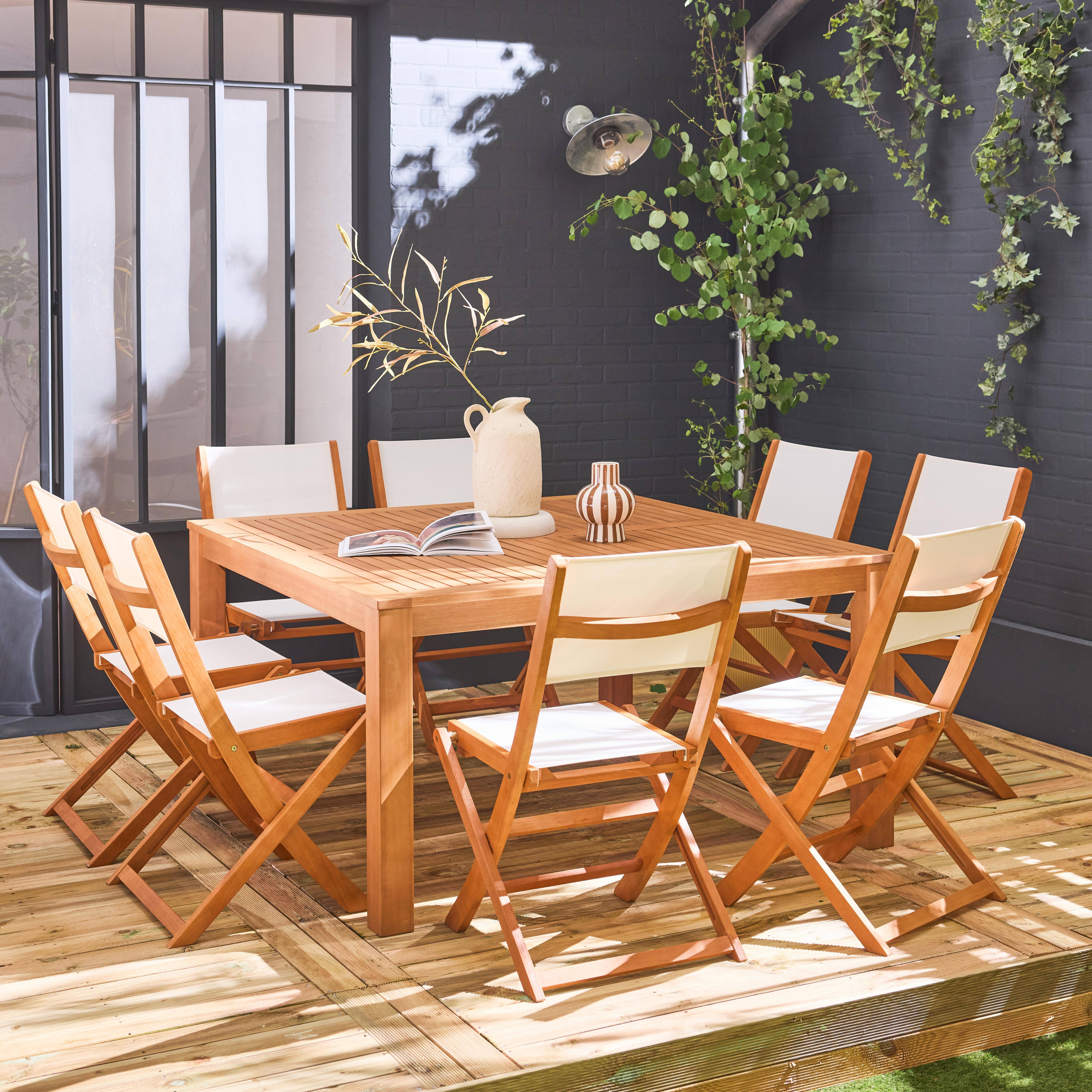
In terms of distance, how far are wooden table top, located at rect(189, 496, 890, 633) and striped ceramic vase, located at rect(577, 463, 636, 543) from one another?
0.05 metres

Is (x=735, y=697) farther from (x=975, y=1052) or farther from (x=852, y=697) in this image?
(x=975, y=1052)

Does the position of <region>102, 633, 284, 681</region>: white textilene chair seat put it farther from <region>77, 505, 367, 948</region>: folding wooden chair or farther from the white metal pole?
the white metal pole

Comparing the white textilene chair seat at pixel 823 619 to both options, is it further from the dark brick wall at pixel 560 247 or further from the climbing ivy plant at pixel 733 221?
the dark brick wall at pixel 560 247

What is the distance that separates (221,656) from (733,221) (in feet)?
10.1

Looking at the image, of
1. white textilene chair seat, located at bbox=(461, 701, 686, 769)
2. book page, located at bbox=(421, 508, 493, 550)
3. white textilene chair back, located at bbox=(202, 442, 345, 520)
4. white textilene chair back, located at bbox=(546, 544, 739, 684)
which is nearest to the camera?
white textilene chair back, located at bbox=(546, 544, 739, 684)

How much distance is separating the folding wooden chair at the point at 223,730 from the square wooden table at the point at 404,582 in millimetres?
131

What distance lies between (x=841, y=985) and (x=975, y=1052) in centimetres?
31

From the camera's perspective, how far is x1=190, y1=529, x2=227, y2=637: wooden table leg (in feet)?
14.3

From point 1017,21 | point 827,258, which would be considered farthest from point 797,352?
point 1017,21

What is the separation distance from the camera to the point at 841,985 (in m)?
3.08

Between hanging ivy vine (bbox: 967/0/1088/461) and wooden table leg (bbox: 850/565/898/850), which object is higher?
hanging ivy vine (bbox: 967/0/1088/461)

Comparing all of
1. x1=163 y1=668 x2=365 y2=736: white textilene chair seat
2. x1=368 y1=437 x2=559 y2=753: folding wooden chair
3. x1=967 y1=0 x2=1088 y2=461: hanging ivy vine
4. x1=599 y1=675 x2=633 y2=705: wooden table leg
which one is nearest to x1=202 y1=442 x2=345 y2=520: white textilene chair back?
x1=368 y1=437 x2=559 y2=753: folding wooden chair

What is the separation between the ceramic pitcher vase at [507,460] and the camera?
415 cm

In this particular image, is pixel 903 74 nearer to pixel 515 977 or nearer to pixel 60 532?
pixel 60 532
